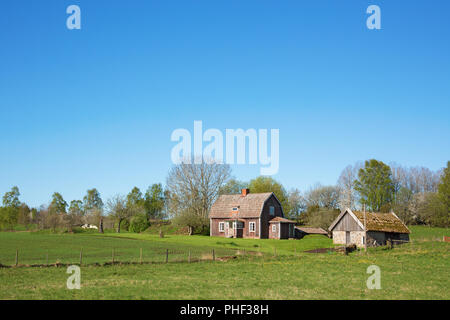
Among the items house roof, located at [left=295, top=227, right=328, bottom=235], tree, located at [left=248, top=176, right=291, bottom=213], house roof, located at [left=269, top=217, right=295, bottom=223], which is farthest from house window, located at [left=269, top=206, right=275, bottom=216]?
tree, located at [left=248, top=176, right=291, bottom=213]

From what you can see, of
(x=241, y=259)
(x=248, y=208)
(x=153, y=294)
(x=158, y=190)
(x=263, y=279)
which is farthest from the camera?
(x=158, y=190)

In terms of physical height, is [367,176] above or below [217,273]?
above

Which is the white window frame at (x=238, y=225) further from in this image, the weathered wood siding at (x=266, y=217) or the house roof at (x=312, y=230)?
the house roof at (x=312, y=230)

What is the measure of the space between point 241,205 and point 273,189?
2572 cm

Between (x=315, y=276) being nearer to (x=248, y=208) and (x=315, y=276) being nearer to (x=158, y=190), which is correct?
(x=248, y=208)

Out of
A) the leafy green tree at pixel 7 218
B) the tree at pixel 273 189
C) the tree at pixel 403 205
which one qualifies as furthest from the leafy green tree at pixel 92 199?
the tree at pixel 403 205

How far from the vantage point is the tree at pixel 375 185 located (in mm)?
85812

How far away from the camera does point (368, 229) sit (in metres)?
50.0

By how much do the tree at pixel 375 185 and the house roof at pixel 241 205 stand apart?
2772 centimetres

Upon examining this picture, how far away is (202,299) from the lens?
15.4 m

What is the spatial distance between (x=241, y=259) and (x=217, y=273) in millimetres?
10589
